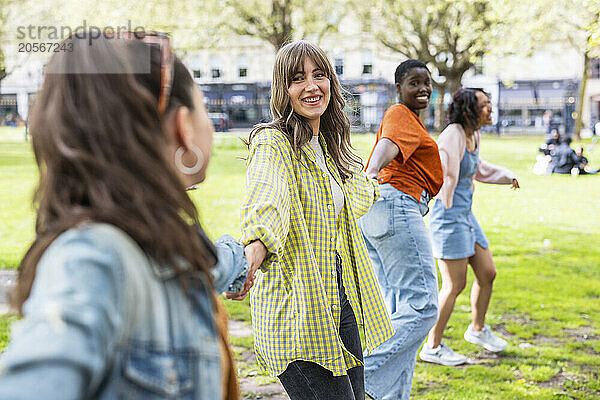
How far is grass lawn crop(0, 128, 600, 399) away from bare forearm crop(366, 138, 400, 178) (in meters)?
1.28

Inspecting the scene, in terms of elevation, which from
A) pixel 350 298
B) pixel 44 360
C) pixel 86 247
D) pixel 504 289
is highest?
pixel 86 247

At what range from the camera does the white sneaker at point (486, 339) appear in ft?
18.1

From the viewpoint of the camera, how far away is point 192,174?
4.94 ft

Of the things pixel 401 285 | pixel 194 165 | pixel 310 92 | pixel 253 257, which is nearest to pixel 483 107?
pixel 401 285

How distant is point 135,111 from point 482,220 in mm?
11094

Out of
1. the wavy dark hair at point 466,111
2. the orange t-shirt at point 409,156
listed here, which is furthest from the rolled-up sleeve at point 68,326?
the wavy dark hair at point 466,111

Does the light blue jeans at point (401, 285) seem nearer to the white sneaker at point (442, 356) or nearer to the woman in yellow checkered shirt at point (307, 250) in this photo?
the woman in yellow checkered shirt at point (307, 250)

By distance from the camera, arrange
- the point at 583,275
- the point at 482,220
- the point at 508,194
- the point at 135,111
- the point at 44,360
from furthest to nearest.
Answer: the point at 508,194 → the point at 482,220 → the point at 583,275 → the point at 135,111 → the point at 44,360

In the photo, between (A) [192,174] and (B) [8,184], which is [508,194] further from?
(A) [192,174]

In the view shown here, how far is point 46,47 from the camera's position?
239cm

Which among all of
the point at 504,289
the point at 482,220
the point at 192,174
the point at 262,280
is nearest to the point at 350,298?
the point at 262,280

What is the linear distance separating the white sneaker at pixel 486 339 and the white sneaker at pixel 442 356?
34cm

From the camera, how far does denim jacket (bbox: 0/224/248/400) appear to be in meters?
1.03

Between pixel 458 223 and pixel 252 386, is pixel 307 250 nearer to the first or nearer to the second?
pixel 252 386
